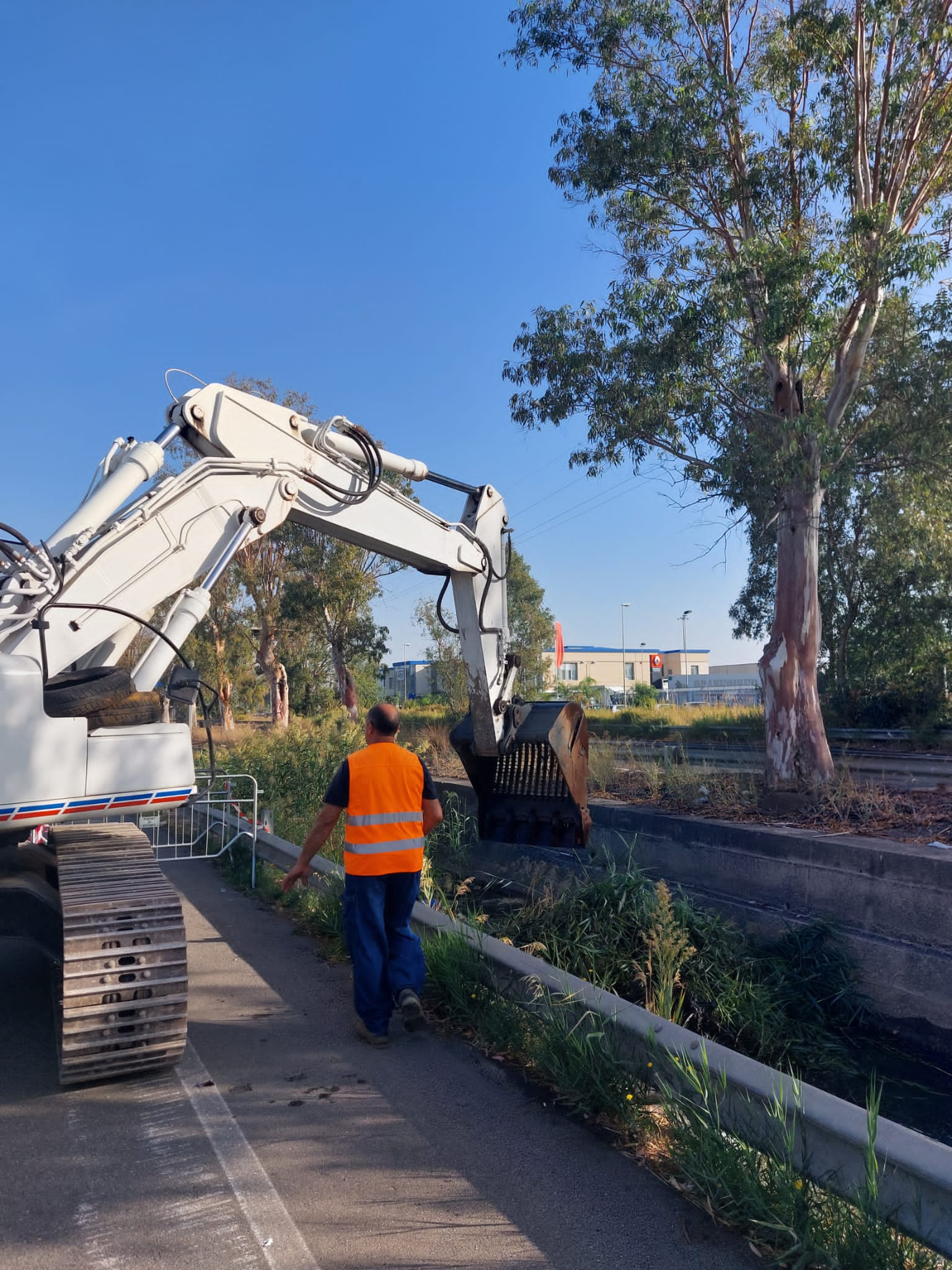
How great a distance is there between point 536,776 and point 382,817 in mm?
2928

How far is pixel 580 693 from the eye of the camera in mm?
29703

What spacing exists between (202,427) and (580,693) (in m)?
24.2

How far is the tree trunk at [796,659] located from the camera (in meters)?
10.1

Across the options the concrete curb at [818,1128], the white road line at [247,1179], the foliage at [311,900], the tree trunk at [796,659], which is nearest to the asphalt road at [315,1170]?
the white road line at [247,1179]

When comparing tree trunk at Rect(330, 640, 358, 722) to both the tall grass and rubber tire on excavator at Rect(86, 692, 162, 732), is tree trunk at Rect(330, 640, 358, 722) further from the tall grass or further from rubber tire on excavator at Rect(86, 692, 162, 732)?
rubber tire on excavator at Rect(86, 692, 162, 732)

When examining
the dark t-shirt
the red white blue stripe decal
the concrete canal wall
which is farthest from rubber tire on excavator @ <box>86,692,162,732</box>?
the concrete canal wall

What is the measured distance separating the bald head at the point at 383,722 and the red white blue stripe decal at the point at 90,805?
109 centimetres

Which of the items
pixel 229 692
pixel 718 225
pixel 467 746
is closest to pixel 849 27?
pixel 718 225

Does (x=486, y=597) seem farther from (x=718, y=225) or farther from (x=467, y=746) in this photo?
(x=718, y=225)

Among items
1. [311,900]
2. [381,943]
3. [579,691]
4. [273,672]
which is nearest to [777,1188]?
[381,943]

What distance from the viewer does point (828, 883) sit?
24.6 ft

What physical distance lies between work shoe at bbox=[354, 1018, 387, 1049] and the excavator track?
91cm

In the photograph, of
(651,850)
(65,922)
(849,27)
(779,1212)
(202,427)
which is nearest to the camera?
(779,1212)

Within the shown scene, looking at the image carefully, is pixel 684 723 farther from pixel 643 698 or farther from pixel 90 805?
pixel 90 805
